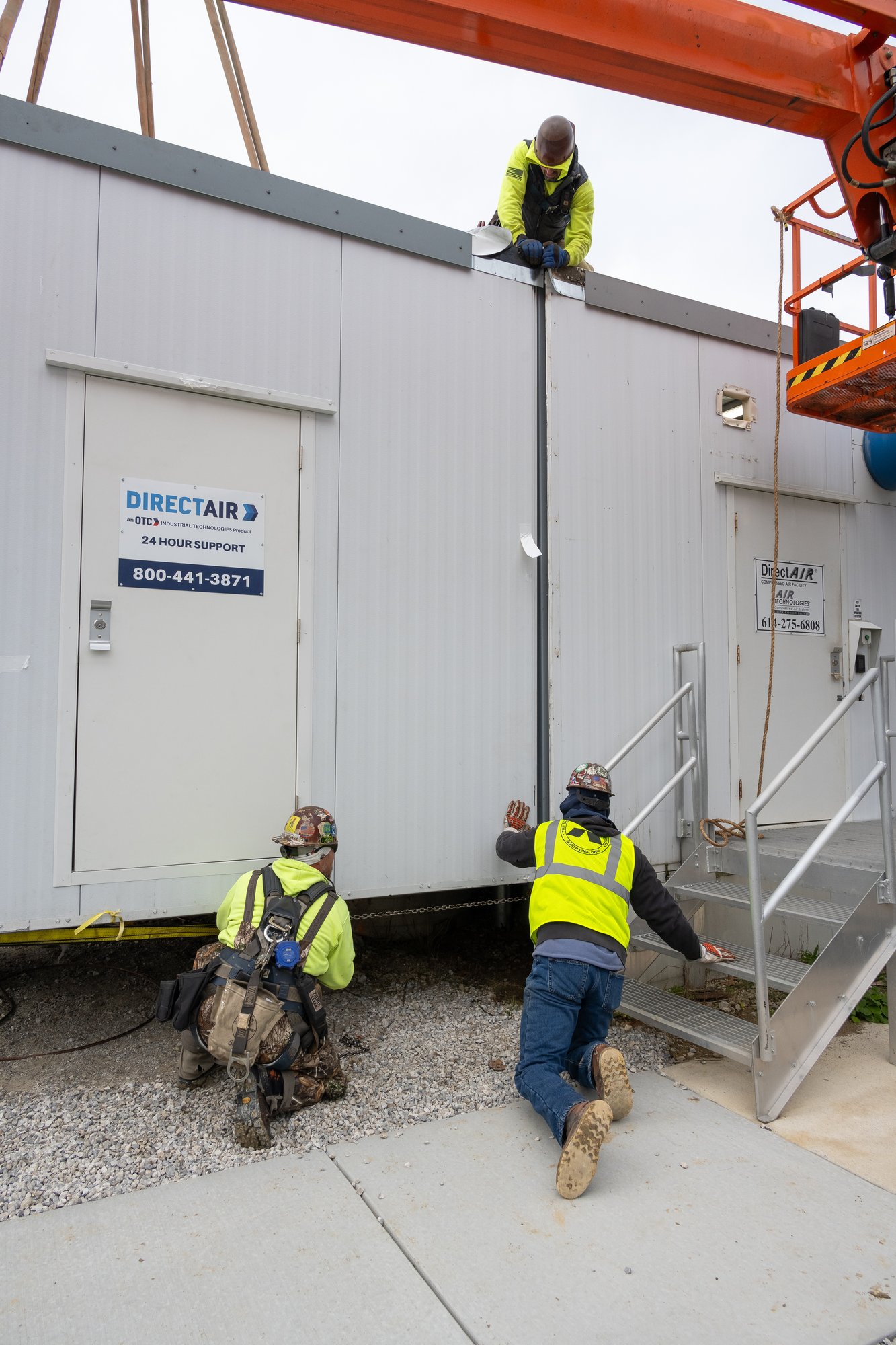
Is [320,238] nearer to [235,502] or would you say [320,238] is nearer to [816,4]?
→ [235,502]

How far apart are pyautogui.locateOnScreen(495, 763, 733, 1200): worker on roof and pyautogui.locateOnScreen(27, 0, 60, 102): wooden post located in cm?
658

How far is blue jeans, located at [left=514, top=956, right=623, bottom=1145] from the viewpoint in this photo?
328 cm

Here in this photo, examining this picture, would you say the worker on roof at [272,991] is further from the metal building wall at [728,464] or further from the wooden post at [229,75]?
the wooden post at [229,75]

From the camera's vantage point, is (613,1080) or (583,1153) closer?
(583,1153)

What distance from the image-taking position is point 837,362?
15.5ft

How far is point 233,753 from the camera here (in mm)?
3918

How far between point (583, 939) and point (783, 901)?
1442 millimetres

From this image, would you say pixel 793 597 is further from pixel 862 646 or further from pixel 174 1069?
pixel 174 1069

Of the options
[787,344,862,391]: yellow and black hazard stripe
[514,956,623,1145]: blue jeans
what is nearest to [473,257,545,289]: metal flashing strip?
[787,344,862,391]: yellow and black hazard stripe

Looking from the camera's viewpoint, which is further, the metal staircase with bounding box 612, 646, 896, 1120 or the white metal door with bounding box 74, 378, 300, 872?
the white metal door with bounding box 74, 378, 300, 872

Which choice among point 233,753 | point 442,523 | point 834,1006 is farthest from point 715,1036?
point 442,523

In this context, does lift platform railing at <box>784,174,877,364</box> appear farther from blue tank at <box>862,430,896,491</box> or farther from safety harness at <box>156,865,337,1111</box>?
safety harness at <box>156,865,337,1111</box>

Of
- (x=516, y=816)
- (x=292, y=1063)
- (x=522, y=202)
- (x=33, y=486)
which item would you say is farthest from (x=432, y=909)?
(x=522, y=202)

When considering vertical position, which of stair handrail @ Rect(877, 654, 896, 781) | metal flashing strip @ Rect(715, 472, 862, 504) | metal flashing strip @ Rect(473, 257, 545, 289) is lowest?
stair handrail @ Rect(877, 654, 896, 781)
